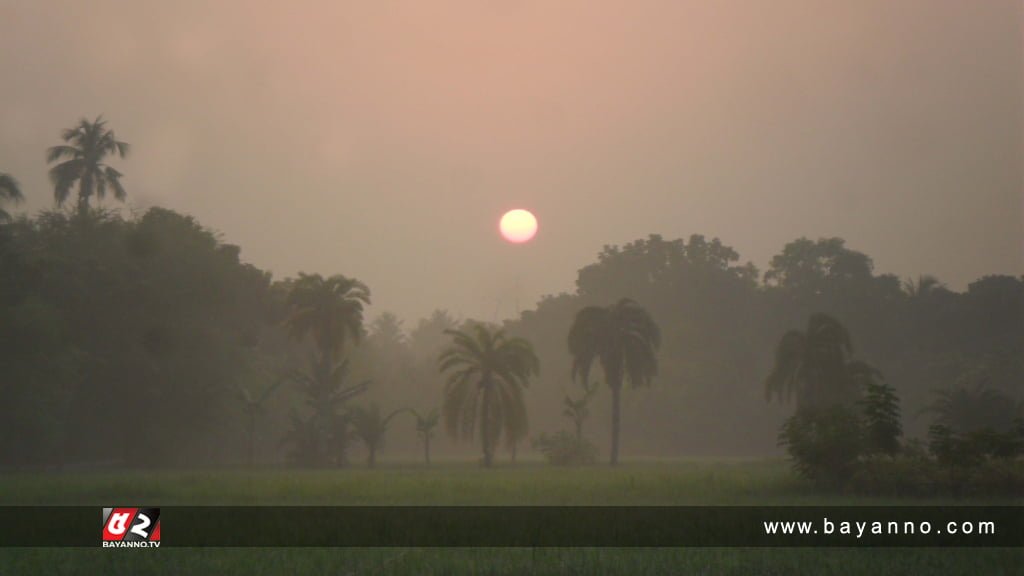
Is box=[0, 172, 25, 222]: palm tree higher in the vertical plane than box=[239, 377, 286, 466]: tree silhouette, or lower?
higher

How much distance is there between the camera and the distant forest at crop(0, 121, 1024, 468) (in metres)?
61.2

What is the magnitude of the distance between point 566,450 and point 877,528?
50.1m

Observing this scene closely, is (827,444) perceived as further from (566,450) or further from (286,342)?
(286,342)

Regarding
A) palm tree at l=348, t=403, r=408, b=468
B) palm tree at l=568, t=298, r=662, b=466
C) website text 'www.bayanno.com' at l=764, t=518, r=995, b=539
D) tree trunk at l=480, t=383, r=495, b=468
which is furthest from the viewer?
palm tree at l=568, t=298, r=662, b=466

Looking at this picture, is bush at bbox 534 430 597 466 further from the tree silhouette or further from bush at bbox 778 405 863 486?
bush at bbox 778 405 863 486

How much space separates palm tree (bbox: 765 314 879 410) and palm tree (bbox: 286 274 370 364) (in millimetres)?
30612

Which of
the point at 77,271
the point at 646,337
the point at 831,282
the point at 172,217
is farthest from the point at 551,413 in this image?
the point at 77,271

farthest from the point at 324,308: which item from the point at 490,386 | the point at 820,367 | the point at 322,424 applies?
the point at 820,367

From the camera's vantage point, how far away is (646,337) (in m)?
71.8

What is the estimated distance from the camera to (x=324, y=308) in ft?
228

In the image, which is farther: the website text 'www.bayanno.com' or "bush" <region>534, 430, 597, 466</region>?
"bush" <region>534, 430, 597, 466</region>

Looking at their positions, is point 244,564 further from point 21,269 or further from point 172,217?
point 172,217

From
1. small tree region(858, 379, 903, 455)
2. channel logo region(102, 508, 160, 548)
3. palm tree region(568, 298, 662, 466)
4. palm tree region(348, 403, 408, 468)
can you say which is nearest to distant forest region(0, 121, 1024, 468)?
palm tree region(348, 403, 408, 468)

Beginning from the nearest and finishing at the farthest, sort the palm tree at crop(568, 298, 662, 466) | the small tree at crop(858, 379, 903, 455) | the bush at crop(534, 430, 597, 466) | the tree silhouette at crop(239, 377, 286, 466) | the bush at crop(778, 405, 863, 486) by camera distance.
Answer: the bush at crop(778, 405, 863, 486), the small tree at crop(858, 379, 903, 455), the bush at crop(534, 430, 597, 466), the tree silhouette at crop(239, 377, 286, 466), the palm tree at crop(568, 298, 662, 466)
